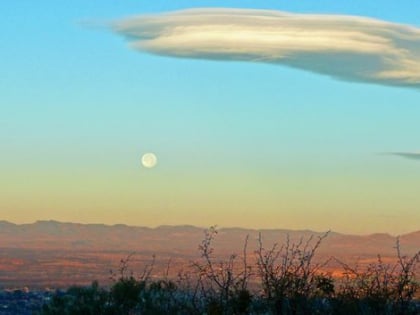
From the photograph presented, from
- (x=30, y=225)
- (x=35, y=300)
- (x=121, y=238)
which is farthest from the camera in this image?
(x=30, y=225)

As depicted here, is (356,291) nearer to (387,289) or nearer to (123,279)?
(387,289)

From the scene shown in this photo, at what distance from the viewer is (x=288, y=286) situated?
1798cm

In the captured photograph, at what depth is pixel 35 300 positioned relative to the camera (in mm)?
27844

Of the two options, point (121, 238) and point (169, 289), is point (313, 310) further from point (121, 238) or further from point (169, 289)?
point (121, 238)

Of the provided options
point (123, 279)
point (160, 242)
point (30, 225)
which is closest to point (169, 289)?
point (123, 279)

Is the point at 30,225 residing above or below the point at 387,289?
above

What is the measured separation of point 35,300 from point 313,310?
36.9 feet

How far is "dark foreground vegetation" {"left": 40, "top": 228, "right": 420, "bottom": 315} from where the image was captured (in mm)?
17859

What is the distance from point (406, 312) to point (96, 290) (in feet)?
23.4

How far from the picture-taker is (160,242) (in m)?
122

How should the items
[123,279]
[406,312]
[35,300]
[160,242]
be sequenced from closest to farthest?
1. [406,312]
2. [123,279]
3. [35,300]
4. [160,242]

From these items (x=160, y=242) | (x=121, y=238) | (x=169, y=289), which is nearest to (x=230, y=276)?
(x=169, y=289)

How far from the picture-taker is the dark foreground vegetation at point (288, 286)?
58.6ft

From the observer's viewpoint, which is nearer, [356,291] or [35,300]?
[356,291]
